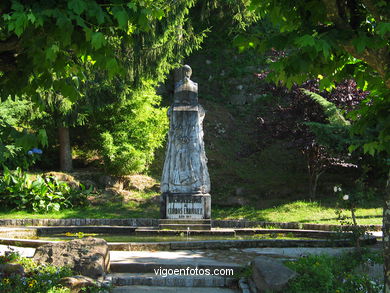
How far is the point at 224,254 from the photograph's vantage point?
8.77m

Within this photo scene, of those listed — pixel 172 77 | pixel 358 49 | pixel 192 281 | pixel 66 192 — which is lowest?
pixel 192 281

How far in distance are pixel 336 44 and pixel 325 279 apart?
2753 millimetres

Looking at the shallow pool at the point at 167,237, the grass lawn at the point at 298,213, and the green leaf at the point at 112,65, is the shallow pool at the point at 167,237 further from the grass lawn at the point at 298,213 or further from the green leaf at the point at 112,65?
the green leaf at the point at 112,65

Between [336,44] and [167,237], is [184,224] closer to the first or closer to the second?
[167,237]

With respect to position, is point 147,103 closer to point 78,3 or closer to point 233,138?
point 233,138

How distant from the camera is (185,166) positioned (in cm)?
1226

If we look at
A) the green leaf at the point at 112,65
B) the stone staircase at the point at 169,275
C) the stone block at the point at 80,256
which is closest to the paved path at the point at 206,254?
the stone staircase at the point at 169,275

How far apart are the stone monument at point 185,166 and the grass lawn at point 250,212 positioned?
138 inches

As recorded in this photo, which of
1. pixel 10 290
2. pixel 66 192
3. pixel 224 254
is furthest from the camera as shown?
pixel 66 192

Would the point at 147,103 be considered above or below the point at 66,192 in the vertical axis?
above

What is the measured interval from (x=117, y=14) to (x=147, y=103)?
14695 millimetres

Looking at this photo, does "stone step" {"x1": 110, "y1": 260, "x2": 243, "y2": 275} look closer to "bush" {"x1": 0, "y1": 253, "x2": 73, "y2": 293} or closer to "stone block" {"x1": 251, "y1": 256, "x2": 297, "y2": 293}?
"stone block" {"x1": 251, "y1": 256, "x2": 297, "y2": 293}

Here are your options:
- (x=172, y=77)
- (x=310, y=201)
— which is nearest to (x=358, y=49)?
(x=310, y=201)

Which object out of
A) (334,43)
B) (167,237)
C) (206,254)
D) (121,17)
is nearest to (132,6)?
(121,17)
